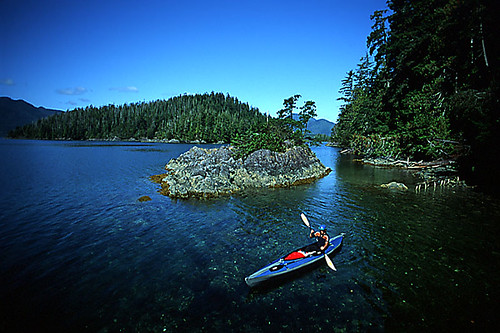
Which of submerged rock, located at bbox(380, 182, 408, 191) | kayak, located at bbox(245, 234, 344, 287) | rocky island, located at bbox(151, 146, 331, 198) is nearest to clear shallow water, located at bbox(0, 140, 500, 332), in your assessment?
kayak, located at bbox(245, 234, 344, 287)

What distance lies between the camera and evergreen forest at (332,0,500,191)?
26438 millimetres

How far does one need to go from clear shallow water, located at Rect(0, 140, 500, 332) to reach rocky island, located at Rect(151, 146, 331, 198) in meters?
3.38

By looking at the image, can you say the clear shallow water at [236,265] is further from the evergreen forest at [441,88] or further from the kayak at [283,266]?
the evergreen forest at [441,88]

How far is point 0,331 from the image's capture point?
27.7 ft

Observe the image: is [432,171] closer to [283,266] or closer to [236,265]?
[283,266]

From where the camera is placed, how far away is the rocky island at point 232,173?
1052 inches

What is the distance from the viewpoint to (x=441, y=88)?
3647cm

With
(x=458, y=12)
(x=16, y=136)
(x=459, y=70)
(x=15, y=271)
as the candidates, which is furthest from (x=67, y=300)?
(x=16, y=136)

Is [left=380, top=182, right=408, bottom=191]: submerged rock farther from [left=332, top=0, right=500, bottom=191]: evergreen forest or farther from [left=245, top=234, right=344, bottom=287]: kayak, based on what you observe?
[left=245, top=234, right=344, bottom=287]: kayak

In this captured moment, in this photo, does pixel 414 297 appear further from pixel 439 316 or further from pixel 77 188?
pixel 77 188

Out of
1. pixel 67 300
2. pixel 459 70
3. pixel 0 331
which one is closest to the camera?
pixel 0 331

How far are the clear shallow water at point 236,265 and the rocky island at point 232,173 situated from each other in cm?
338

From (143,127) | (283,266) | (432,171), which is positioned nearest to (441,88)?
(432,171)

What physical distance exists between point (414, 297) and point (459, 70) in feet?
126
